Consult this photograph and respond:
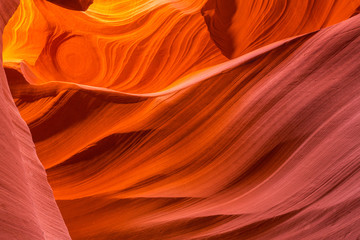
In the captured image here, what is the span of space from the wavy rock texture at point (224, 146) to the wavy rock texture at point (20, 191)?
0.73 meters

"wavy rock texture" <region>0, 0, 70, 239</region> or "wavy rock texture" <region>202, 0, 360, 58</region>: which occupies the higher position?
"wavy rock texture" <region>202, 0, 360, 58</region>

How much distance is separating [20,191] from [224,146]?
1408mm

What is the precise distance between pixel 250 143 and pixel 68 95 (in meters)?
1.31

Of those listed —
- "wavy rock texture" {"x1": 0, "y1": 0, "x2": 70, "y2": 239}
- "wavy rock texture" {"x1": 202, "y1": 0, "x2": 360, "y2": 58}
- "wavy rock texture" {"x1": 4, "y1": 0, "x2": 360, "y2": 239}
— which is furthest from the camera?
"wavy rock texture" {"x1": 202, "y1": 0, "x2": 360, "y2": 58}

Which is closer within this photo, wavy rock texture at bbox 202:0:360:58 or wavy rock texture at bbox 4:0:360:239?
wavy rock texture at bbox 4:0:360:239

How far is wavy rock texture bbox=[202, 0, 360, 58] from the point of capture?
317 centimetres

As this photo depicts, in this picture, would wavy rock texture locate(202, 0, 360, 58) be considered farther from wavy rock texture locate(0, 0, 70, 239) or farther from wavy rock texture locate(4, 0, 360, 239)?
wavy rock texture locate(0, 0, 70, 239)

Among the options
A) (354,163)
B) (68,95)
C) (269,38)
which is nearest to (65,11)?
(68,95)

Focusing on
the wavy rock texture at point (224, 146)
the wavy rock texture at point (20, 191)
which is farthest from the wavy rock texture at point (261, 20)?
the wavy rock texture at point (20, 191)

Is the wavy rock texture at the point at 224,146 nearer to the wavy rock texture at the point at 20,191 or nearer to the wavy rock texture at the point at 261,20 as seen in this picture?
the wavy rock texture at the point at 261,20

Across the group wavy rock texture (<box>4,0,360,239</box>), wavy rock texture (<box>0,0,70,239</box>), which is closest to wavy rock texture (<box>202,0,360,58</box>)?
wavy rock texture (<box>4,0,360,239</box>)

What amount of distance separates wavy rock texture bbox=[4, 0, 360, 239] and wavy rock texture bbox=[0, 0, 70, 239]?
28.8 inches

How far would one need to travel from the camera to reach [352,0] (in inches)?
116

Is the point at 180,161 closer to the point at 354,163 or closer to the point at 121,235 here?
the point at 121,235
